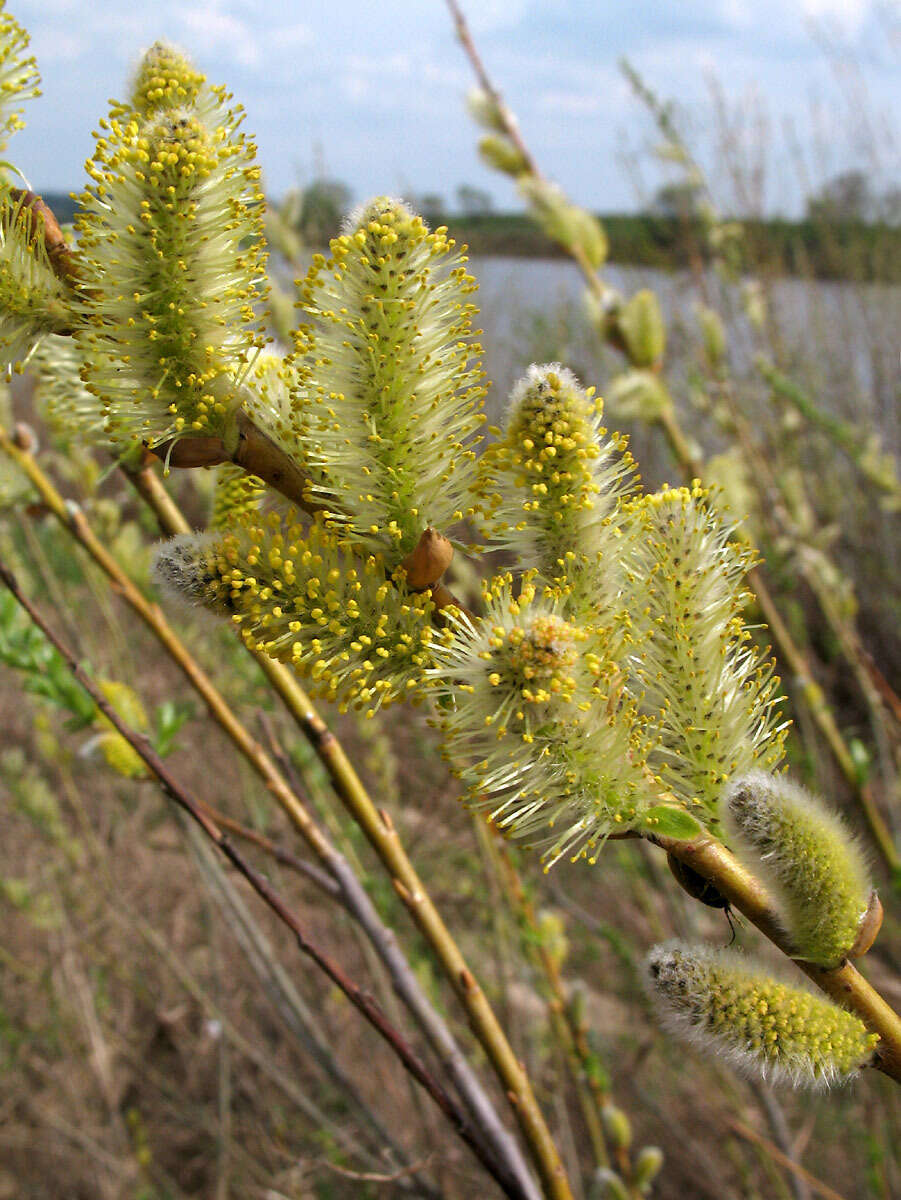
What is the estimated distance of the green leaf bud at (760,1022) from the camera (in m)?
0.55

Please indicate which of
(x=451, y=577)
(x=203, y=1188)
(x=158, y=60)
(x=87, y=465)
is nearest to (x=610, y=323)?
(x=451, y=577)

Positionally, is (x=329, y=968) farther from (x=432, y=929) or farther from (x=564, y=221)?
(x=564, y=221)

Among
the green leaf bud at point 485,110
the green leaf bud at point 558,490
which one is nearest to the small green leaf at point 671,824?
the green leaf bud at point 558,490

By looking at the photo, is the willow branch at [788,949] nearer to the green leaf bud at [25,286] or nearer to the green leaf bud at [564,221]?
the green leaf bud at [25,286]

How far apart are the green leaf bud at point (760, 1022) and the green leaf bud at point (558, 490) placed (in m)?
0.23

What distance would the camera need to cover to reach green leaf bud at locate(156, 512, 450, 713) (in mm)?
608

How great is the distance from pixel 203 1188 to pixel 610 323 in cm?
287

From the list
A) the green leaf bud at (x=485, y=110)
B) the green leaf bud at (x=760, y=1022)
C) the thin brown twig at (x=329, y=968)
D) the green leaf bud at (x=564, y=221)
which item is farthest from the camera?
the green leaf bud at (x=485, y=110)

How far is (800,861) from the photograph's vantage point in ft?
1.80

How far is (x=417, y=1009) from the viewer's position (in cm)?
100

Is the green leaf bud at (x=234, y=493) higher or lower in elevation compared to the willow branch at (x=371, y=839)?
higher

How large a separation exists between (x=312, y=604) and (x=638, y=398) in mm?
1395

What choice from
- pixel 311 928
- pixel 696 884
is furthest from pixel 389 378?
pixel 311 928

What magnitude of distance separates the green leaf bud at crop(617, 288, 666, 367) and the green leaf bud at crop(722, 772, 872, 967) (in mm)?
1391
